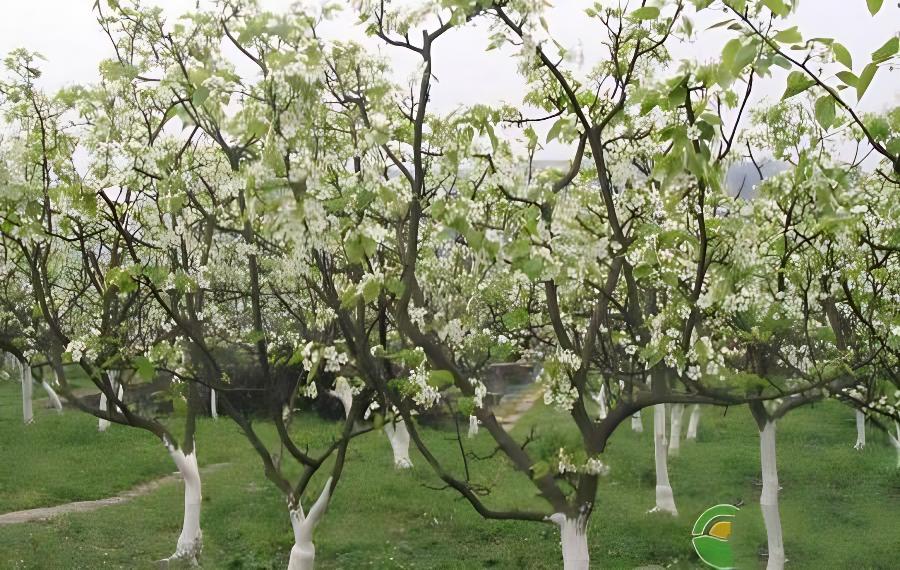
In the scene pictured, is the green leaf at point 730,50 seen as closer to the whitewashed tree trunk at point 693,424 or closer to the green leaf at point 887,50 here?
the green leaf at point 887,50

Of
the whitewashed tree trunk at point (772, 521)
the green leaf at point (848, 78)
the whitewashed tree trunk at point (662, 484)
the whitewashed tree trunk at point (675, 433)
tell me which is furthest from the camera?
the whitewashed tree trunk at point (675, 433)

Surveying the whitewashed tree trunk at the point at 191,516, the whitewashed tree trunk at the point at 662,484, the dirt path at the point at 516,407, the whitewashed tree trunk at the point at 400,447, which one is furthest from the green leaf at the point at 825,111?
the dirt path at the point at 516,407

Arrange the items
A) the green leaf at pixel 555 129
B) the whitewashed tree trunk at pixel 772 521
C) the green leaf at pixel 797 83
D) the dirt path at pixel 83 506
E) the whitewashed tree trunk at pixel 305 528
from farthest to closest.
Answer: the dirt path at pixel 83 506
the whitewashed tree trunk at pixel 772 521
the whitewashed tree trunk at pixel 305 528
the green leaf at pixel 555 129
the green leaf at pixel 797 83

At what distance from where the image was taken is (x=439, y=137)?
8891mm

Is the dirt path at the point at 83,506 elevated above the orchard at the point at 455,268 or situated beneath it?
situated beneath

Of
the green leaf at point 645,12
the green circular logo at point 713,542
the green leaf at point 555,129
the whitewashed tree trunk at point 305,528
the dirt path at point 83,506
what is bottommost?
the green circular logo at point 713,542

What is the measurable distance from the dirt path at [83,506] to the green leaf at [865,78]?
18694mm

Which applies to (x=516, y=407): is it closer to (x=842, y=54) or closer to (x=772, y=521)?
(x=772, y=521)

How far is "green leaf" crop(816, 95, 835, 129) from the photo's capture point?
3.16m

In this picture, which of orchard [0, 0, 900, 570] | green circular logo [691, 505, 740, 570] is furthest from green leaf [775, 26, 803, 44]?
green circular logo [691, 505, 740, 570]

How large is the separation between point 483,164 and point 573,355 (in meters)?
2.28

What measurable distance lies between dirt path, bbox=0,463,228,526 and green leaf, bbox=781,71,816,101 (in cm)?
1843

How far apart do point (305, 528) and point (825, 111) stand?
913cm

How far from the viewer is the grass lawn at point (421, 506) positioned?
1591 cm
